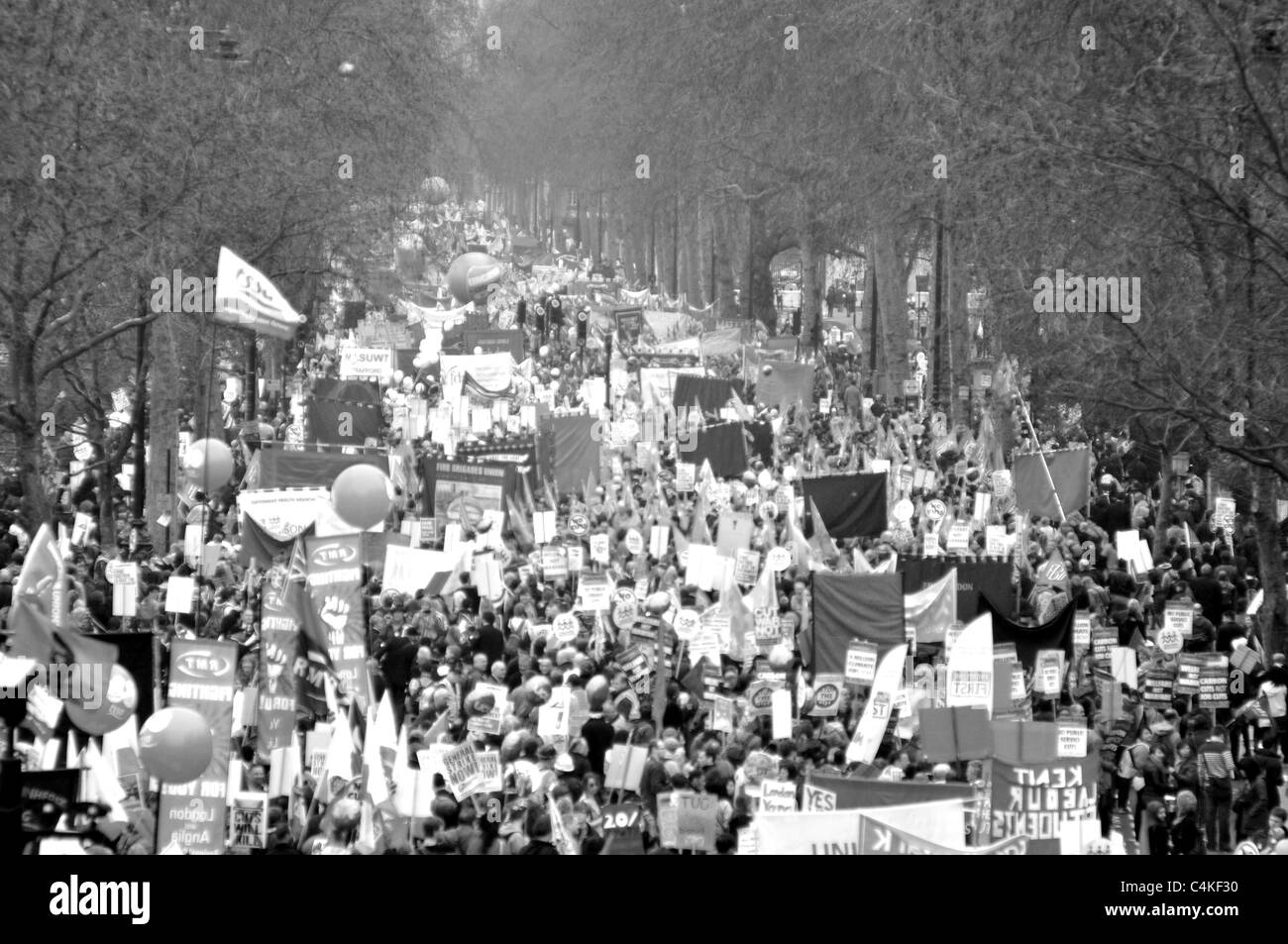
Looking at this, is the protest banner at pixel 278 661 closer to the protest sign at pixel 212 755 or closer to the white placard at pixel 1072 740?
the protest sign at pixel 212 755

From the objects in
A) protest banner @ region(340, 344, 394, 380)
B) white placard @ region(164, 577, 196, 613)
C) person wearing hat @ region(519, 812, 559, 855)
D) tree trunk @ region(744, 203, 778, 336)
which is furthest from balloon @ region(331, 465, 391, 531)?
tree trunk @ region(744, 203, 778, 336)

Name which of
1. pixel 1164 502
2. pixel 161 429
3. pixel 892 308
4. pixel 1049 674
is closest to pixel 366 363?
pixel 161 429

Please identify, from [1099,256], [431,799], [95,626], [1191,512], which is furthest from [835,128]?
[431,799]

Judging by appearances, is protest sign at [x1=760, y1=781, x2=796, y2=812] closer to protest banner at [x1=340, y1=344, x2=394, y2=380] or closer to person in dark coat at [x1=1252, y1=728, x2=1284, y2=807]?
person in dark coat at [x1=1252, y1=728, x2=1284, y2=807]

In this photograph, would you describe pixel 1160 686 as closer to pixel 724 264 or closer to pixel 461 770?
pixel 461 770

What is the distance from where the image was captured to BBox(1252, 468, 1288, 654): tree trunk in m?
16.1

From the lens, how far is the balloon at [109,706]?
416 inches

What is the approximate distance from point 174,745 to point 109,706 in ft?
4.53

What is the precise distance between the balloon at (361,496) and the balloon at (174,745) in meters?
5.45

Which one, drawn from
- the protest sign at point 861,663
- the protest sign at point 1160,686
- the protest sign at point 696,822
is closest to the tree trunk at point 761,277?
the protest sign at point 1160,686

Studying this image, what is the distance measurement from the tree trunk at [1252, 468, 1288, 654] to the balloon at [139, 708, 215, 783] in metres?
9.76

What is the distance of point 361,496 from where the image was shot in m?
15.1

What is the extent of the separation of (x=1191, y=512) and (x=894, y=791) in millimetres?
16240

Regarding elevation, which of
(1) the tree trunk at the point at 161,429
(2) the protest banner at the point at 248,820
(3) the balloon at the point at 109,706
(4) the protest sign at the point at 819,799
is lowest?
(2) the protest banner at the point at 248,820
